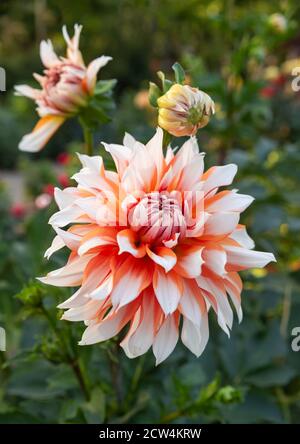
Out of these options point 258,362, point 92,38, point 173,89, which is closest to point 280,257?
point 258,362

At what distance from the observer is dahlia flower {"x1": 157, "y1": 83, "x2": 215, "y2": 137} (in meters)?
0.72

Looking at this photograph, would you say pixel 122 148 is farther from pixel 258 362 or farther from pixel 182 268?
pixel 258 362

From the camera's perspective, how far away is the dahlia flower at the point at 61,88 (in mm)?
948

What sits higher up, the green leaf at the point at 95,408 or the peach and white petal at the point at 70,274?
the peach and white petal at the point at 70,274

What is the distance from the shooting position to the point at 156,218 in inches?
25.8

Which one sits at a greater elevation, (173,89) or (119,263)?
(173,89)

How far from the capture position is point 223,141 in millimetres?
1737

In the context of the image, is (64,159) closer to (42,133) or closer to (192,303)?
(42,133)

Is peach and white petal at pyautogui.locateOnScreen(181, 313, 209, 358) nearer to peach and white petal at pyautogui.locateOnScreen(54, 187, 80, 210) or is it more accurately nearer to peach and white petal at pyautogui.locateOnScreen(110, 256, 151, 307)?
peach and white petal at pyautogui.locateOnScreen(110, 256, 151, 307)

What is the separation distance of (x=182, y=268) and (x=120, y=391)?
17.5 inches

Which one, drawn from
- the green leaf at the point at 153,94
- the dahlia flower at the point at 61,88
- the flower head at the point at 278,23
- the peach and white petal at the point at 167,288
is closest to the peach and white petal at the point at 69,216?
the peach and white petal at the point at 167,288

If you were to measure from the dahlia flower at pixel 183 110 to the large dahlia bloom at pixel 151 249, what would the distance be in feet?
0.12

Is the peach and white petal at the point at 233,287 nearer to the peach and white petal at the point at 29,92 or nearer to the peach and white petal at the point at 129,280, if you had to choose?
the peach and white petal at the point at 129,280

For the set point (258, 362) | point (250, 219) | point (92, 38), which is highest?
point (92, 38)
